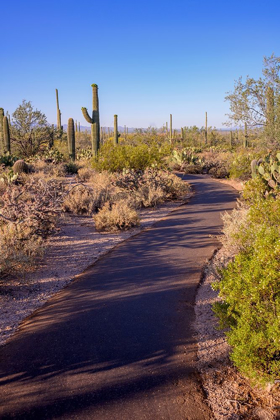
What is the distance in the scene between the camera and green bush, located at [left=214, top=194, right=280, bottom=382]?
9.77 ft

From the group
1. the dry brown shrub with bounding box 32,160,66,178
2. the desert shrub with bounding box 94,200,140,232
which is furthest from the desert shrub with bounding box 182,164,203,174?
the desert shrub with bounding box 94,200,140,232

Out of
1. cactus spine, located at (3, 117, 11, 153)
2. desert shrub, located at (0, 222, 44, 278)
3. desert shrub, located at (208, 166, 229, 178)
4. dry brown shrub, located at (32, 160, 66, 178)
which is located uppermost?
cactus spine, located at (3, 117, 11, 153)

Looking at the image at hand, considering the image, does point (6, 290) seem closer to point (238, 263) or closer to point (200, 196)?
point (238, 263)

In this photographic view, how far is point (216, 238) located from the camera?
8.34 metres

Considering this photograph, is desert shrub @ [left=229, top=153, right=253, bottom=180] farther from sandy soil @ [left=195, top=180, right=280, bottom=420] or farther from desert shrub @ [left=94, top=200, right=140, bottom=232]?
sandy soil @ [left=195, top=180, right=280, bottom=420]

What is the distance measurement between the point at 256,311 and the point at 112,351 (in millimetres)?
1681

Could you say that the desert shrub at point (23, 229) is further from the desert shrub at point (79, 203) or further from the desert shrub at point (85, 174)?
the desert shrub at point (85, 174)

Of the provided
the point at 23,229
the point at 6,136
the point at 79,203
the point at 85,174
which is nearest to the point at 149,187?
the point at 79,203

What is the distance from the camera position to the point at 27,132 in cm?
2617

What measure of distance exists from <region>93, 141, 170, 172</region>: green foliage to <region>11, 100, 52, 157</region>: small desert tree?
35.5 feet

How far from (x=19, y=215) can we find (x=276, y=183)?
764 cm

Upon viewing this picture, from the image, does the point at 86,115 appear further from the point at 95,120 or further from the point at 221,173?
the point at 221,173

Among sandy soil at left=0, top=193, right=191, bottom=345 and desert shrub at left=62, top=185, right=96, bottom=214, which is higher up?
desert shrub at left=62, top=185, right=96, bottom=214

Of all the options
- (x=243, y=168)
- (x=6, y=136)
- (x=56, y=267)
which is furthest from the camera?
(x=6, y=136)
